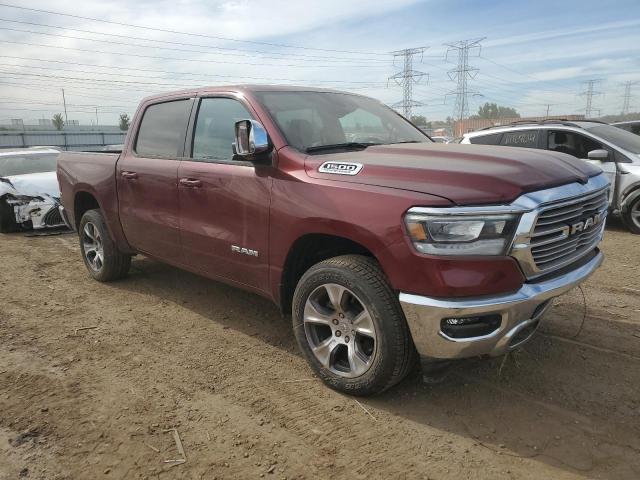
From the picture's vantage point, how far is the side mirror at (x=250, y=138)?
3.29 m

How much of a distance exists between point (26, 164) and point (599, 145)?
10.0 metres

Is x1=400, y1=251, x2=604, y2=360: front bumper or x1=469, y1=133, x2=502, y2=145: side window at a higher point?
x1=469, y1=133, x2=502, y2=145: side window

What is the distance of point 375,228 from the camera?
9.06 ft

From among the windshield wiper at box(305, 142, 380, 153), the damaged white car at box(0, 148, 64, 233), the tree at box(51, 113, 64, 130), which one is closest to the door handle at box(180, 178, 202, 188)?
the windshield wiper at box(305, 142, 380, 153)

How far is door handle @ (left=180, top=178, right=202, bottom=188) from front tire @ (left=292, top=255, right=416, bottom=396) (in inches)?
49.6

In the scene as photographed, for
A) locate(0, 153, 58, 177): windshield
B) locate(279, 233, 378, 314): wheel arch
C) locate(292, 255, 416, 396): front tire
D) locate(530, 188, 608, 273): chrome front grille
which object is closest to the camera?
locate(530, 188, 608, 273): chrome front grille

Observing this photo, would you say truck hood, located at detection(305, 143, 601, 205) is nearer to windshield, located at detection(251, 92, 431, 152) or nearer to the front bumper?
windshield, located at detection(251, 92, 431, 152)

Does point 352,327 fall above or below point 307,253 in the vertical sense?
below

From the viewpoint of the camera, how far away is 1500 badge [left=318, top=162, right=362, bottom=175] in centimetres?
303

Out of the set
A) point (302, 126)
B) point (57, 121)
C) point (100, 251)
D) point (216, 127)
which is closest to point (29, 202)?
point (100, 251)

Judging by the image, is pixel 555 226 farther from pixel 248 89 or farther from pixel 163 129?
pixel 163 129

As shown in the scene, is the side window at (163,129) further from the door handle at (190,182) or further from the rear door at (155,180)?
the door handle at (190,182)

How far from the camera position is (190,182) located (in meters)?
3.99

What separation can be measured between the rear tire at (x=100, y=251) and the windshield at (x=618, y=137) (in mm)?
7374
